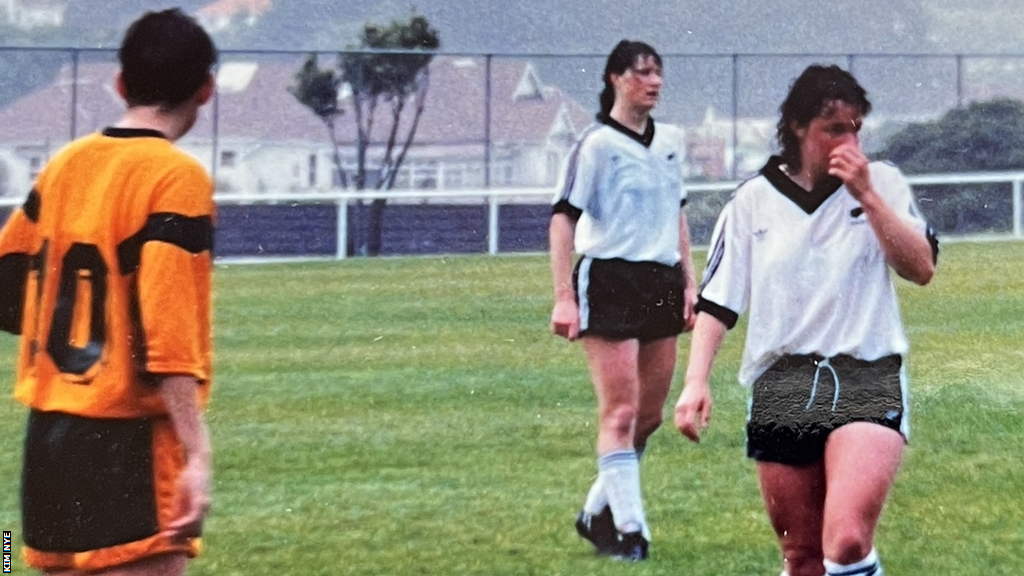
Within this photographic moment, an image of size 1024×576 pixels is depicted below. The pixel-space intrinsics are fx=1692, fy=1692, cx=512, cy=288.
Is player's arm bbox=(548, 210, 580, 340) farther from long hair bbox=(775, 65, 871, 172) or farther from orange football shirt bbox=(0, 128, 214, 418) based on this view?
orange football shirt bbox=(0, 128, 214, 418)

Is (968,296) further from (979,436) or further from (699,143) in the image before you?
(699,143)

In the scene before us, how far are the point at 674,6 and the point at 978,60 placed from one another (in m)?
0.94

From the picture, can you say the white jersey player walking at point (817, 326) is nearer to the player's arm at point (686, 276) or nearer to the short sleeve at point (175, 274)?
the short sleeve at point (175, 274)

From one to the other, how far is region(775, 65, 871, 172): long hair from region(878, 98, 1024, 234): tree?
184 centimetres

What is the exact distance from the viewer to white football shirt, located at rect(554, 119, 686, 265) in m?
4.03

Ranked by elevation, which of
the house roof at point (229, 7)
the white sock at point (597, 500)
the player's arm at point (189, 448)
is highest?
the house roof at point (229, 7)

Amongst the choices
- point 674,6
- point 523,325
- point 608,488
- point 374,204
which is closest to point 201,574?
point 608,488

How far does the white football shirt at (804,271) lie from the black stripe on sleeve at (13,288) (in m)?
1.20

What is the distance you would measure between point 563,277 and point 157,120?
1867mm

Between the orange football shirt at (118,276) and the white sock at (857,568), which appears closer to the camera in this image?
the orange football shirt at (118,276)

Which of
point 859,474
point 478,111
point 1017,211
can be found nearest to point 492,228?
point 478,111

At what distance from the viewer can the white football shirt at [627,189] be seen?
403 cm

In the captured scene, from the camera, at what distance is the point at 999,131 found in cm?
541

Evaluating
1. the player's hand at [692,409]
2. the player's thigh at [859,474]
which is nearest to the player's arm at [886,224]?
the player's thigh at [859,474]
